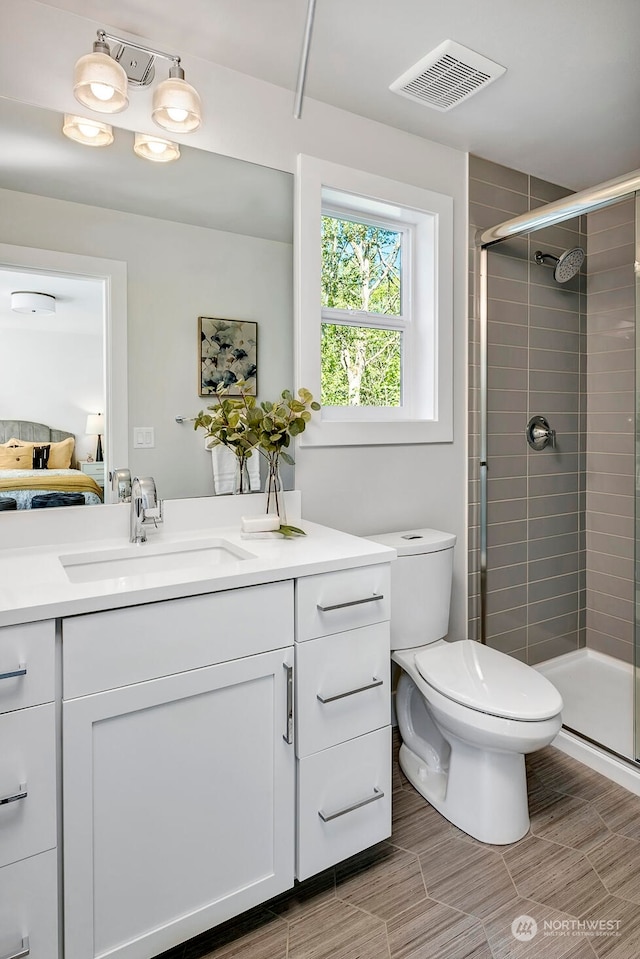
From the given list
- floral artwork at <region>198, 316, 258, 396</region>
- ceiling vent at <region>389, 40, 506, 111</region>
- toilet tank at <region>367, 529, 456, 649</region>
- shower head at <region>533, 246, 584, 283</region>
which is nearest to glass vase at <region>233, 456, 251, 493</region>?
floral artwork at <region>198, 316, 258, 396</region>

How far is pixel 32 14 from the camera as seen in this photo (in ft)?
4.86

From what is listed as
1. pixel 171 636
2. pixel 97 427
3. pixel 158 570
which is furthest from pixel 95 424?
pixel 171 636

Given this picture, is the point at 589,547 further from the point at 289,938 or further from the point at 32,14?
the point at 32,14

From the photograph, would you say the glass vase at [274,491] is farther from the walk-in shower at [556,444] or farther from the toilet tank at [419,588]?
the walk-in shower at [556,444]

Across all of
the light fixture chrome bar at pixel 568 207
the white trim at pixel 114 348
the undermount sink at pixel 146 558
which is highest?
the light fixture chrome bar at pixel 568 207

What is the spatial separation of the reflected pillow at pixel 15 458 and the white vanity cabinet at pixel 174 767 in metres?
0.62

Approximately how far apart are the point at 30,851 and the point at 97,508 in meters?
0.84

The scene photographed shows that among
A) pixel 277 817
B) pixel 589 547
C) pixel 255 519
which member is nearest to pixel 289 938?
pixel 277 817

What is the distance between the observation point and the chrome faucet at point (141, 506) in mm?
1569

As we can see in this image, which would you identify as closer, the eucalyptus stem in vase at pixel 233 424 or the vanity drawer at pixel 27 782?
the vanity drawer at pixel 27 782

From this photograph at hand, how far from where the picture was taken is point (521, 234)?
7.17 ft

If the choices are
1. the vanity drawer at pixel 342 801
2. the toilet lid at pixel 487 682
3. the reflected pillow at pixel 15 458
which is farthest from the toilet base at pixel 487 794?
the reflected pillow at pixel 15 458

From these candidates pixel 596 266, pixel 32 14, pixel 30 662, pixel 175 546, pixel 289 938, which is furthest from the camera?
pixel 596 266

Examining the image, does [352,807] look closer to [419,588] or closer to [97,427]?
[419,588]
